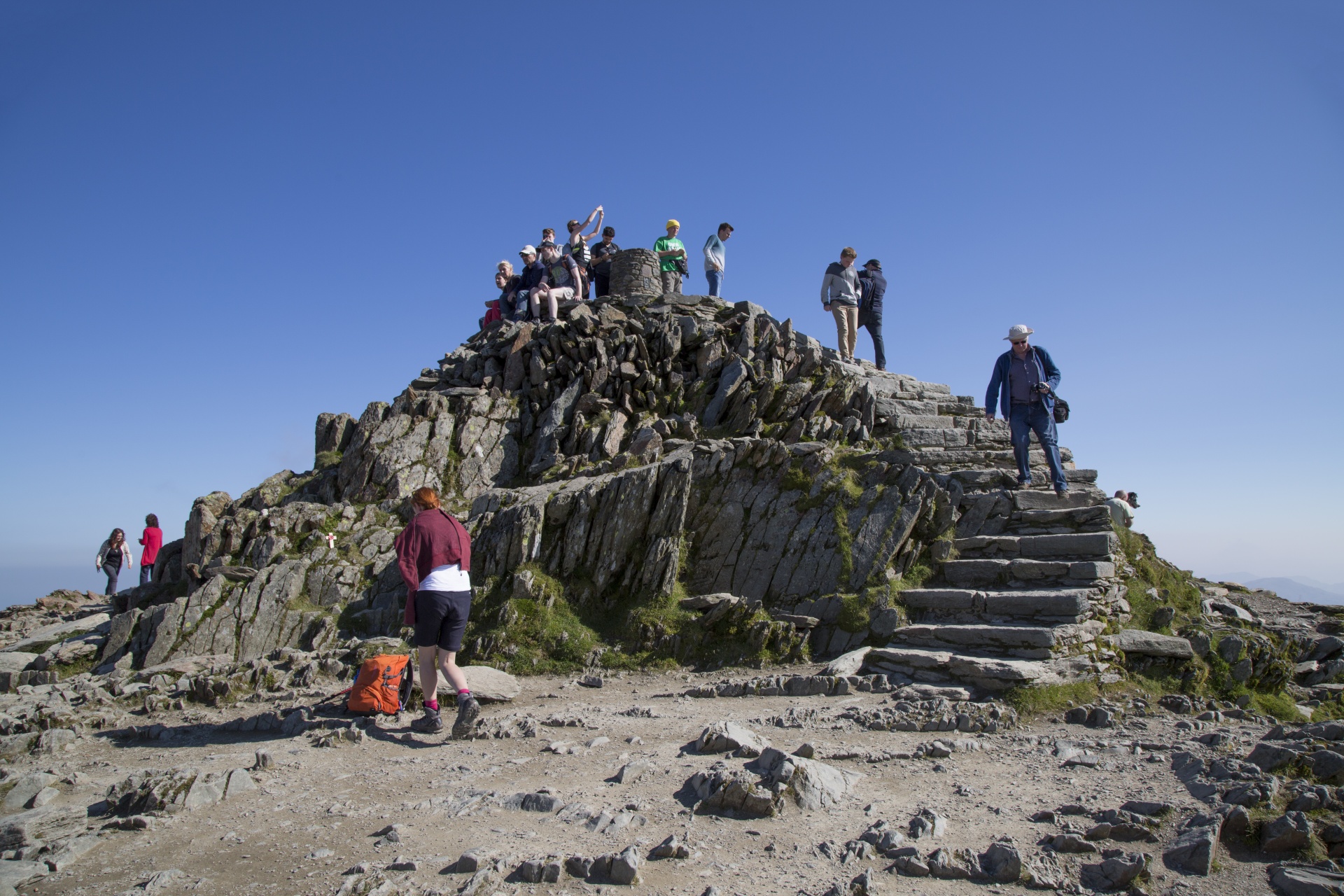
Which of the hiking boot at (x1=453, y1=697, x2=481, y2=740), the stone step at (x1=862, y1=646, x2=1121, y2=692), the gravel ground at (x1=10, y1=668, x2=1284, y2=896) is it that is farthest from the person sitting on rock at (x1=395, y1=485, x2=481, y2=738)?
the stone step at (x1=862, y1=646, x2=1121, y2=692)

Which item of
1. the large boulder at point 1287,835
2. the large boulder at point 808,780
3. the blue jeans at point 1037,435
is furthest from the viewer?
the blue jeans at point 1037,435

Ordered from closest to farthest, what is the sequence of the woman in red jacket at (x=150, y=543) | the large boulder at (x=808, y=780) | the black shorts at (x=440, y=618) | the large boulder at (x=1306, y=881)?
the large boulder at (x=1306, y=881) < the large boulder at (x=808, y=780) < the black shorts at (x=440, y=618) < the woman in red jacket at (x=150, y=543)

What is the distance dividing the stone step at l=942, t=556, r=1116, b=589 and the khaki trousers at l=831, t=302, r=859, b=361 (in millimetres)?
9068

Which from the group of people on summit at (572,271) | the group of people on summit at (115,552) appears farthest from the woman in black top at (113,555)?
the group of people on summit at (572,271)

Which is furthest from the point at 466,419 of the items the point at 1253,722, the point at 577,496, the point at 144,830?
the point at 1253,722

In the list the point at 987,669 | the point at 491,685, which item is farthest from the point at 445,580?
the point at 987,669

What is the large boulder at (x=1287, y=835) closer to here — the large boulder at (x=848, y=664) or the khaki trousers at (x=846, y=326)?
the large boulder at (x=848, y=664)

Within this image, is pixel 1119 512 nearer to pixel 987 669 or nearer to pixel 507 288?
pixel 987 669

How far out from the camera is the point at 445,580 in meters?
9.38

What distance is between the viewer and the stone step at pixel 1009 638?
1064 centimetres

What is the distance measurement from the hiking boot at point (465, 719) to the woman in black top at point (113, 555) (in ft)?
59.9

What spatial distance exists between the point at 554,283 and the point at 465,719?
19.0 metres

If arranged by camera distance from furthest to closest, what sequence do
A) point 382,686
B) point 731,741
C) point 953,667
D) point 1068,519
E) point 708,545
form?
point 708,545, point 1068,519, point 953,667, point 382,686, point 731,741

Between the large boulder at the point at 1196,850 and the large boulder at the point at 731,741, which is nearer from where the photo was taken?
the large boulder at the point at 1196,850
